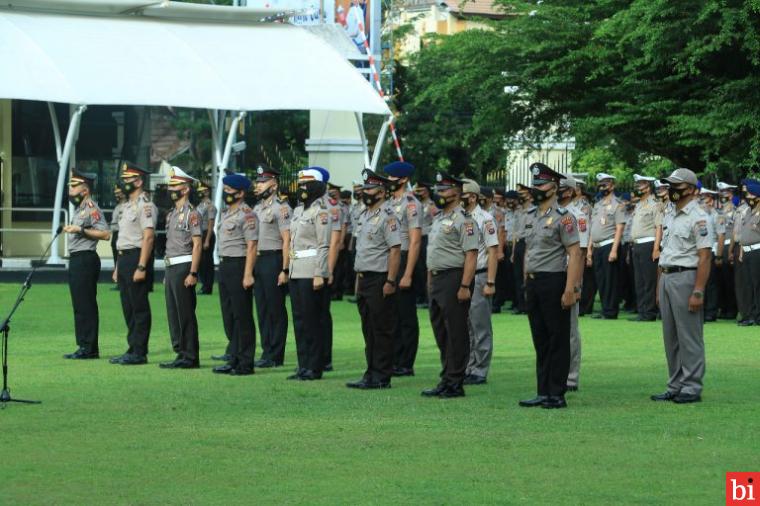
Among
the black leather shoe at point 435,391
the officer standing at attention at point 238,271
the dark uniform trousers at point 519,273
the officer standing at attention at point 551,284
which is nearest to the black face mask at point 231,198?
the officer standing at attention at point 238,271

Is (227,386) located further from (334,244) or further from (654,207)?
(654,207)

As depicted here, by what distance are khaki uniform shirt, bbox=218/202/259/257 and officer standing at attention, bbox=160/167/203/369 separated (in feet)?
0.89

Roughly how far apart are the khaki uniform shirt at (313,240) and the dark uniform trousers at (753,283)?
29.0 feet

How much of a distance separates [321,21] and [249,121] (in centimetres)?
1103

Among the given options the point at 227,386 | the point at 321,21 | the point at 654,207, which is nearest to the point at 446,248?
the point at 227,386

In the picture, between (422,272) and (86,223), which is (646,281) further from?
(86,223)

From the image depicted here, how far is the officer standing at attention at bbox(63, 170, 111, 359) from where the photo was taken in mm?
15984

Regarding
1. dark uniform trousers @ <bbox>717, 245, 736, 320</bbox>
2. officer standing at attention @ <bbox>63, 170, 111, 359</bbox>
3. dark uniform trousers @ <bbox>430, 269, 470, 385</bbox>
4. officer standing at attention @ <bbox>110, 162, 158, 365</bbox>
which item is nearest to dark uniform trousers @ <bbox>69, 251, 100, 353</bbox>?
officer standing at attention @ <bbox>63, 170, 111, 359</bbox>

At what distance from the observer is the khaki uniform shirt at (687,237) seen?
40.5 ft

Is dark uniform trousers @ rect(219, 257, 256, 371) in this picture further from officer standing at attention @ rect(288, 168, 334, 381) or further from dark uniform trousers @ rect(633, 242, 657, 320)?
dark uniform trousers @ rect(633, 242, 657, 320)

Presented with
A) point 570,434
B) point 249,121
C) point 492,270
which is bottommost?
point 570,434

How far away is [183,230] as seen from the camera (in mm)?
15242

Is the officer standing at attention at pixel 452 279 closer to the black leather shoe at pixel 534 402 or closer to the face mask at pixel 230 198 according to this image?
the black leather shoe at pixel 534 402

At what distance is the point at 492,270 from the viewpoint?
13.8 meters
